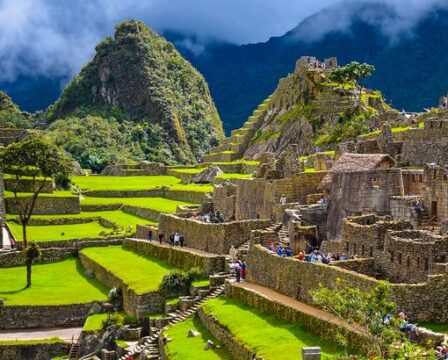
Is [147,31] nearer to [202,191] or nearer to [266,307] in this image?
[202,191]

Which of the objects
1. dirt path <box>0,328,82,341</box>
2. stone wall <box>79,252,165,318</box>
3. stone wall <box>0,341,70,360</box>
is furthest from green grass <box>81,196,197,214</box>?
stone wall <box>0,341,70,360</box>

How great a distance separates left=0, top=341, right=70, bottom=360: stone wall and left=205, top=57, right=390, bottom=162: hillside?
28.2 m

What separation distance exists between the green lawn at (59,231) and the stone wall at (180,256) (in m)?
6.72

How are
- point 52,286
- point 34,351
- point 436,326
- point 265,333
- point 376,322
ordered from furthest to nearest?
point 52,286 → point 34,351 → point 265,333 → point 436,326 → point 376,322

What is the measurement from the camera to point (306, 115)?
265ft

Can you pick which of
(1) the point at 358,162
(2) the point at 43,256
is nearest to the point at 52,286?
(2) the point at 43,256

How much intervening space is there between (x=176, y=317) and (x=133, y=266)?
1045 centimetres

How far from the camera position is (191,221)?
44.6m

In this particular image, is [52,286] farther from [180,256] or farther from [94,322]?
[180,256]

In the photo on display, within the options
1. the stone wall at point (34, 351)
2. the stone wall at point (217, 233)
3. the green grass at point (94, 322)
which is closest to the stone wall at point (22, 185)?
the stone wall at point (217, 233)

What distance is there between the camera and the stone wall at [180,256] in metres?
38.0

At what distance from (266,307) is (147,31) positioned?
171 metres

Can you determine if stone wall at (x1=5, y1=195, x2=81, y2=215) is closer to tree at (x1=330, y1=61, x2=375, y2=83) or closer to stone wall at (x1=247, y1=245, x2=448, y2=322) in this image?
tree at (x1=330, y1=61, x2=375, y2=83)

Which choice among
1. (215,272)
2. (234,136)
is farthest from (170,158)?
(215,272)
